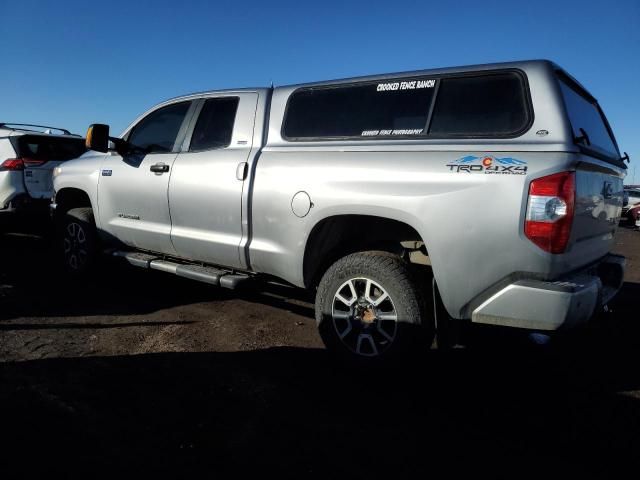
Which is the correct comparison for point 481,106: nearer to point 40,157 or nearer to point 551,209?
point 551,209

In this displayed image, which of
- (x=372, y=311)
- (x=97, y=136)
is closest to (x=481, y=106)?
(x=372, y=311)

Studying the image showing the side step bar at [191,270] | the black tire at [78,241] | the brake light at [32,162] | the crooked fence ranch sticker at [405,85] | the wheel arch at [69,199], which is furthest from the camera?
the brake light at [32,162]

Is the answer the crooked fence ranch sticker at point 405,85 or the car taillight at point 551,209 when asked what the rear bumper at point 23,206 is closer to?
the crooked fence ranch sticker at point 405,85

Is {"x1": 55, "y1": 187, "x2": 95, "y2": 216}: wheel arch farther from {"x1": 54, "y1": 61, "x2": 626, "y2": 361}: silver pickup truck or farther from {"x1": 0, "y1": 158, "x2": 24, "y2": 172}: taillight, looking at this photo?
{"x1": 0, "y1": 158, "x2": 24, "y2": 172}: taillight

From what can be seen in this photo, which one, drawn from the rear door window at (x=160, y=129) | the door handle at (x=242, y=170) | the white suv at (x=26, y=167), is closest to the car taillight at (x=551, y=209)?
the door handle at (x=242, y=170)

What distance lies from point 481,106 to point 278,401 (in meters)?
2.22

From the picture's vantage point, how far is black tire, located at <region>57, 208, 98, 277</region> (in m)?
5.38

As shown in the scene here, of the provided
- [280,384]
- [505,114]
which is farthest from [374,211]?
[280,384]

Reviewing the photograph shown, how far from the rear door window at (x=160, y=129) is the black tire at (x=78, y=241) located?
1.09m

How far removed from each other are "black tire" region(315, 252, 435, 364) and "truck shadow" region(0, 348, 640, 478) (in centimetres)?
15

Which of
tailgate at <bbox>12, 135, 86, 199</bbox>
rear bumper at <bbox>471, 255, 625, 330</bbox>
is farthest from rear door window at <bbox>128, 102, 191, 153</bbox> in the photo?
rear bumper at <bbox>471, 255, 625, 330</bbox>

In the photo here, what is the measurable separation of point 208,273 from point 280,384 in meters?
1.39

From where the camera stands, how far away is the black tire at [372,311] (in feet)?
10.1

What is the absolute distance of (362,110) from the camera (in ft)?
11.7
